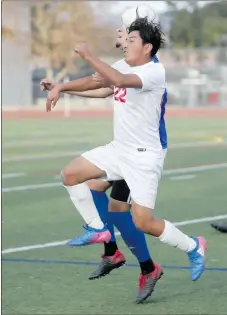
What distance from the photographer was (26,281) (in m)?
7.80

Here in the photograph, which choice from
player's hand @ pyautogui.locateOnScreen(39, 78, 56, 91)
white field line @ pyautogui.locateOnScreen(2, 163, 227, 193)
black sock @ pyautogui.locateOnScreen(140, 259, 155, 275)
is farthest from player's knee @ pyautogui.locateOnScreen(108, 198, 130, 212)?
white field line @ pyautogui.locateOnScreen(2, 163, 227, 193)

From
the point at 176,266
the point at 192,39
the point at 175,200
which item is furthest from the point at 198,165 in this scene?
the point at 192,39

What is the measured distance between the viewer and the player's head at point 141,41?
271 inches

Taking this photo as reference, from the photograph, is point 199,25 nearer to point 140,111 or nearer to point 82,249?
point 82,249

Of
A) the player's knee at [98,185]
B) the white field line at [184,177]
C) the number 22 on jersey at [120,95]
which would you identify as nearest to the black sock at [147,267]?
the player's knee at [98,185]

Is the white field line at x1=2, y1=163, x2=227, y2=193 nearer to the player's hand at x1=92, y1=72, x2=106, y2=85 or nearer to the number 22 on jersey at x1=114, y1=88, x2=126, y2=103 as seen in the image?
the player's hand at x1=92, y1=72, x2=106, y2=85

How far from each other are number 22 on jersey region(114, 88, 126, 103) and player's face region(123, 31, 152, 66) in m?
0.21

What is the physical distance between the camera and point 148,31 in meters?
6.88

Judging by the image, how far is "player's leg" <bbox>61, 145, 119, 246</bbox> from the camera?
704cm

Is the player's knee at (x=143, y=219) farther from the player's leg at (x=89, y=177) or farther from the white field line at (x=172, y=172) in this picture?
the white field line at (x=172, y=172)

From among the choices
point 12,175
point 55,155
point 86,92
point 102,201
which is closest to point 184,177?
point 12,175

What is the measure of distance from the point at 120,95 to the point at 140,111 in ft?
0.63

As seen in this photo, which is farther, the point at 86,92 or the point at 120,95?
the point at 86,92

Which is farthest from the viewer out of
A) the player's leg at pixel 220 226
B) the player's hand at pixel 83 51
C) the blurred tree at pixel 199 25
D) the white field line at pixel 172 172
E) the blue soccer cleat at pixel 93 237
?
the blurred tree at pixel 199 25
